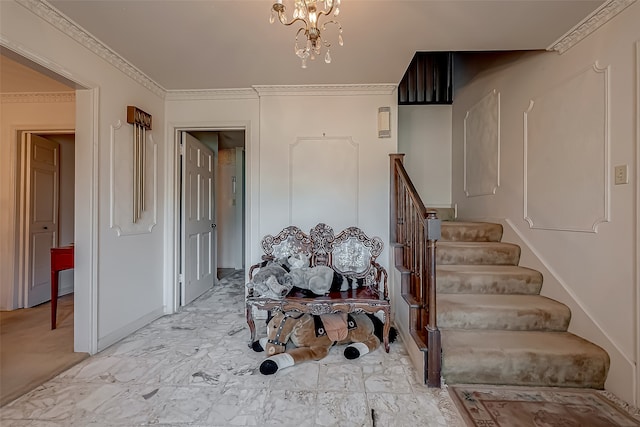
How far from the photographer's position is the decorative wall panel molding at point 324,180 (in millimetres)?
3092

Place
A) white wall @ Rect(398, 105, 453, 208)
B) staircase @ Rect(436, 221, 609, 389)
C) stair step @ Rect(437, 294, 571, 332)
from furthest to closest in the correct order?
white wall @ Rect(398, 105, 453, 208) < stair step @ Rect(437, 294, 571, 332) < staircase @ Rect(436, 221, 609, 389)

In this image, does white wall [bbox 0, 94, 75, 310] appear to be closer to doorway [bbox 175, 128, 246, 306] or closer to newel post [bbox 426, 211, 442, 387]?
doorway [bbox 175, 128, 246, 306]

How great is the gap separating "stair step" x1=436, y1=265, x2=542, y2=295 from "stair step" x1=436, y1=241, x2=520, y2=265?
0.69 feet

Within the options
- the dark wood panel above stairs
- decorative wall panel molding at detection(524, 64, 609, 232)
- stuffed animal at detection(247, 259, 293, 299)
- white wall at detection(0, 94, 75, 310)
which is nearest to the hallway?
A: white wall at detection(0, 94, 75, 310)

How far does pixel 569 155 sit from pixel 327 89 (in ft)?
7.23

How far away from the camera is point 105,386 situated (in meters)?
1.85

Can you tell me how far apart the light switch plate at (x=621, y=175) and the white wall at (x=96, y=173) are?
12.0ft

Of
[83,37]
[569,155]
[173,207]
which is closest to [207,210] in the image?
[173,207]

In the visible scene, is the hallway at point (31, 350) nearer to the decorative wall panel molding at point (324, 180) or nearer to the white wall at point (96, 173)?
the white wall at point (96, 173)

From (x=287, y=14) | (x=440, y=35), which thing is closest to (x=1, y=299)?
(x=287, y=14)

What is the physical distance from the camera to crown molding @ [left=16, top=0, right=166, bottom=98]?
184 cm

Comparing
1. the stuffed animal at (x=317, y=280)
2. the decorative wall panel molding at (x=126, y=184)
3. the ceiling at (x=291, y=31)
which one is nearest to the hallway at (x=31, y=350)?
the decorative wall panel molding at (x=126, y=184)

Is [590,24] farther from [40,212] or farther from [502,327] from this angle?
[40,212]

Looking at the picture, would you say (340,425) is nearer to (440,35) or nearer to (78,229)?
(78,229)
